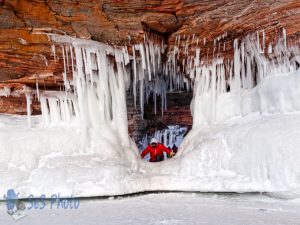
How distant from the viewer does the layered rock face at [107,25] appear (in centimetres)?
858

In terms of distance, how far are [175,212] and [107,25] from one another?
521 cm

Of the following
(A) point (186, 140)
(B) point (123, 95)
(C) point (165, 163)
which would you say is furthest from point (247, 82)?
(B) point (123, 95)

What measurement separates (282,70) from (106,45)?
431 centimetres

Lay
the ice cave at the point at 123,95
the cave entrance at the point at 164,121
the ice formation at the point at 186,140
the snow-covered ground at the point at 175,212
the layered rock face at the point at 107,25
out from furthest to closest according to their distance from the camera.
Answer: the cave entrance at the point at 164,121
the layered rock face at the point at 107,25
the ice cave at the point at 123,95
the ice formation at the point at 186,140
the snow-covered ground at the point at 175,212

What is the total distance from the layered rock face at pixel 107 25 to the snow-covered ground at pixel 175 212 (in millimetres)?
3391

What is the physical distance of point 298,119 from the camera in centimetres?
766

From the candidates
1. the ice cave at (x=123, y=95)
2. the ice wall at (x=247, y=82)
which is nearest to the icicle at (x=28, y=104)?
the ice cave at (x=123, y=95)

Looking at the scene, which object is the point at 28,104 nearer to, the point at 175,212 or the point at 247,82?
the point at 175,212

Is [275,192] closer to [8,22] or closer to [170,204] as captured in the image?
[170,204]

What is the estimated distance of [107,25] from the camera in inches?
366

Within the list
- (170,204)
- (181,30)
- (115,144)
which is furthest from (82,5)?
(170,204)

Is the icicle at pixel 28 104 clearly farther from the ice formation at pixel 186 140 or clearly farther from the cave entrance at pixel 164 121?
the cave entrance at pixel 164 121

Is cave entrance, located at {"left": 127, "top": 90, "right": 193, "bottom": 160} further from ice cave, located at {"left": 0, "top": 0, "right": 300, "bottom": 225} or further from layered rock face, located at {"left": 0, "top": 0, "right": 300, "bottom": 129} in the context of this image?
layered rock face, located at {"left": 0, "top": 0, "right": 300, "bottom": 129}

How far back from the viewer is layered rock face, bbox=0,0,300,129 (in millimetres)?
8578
